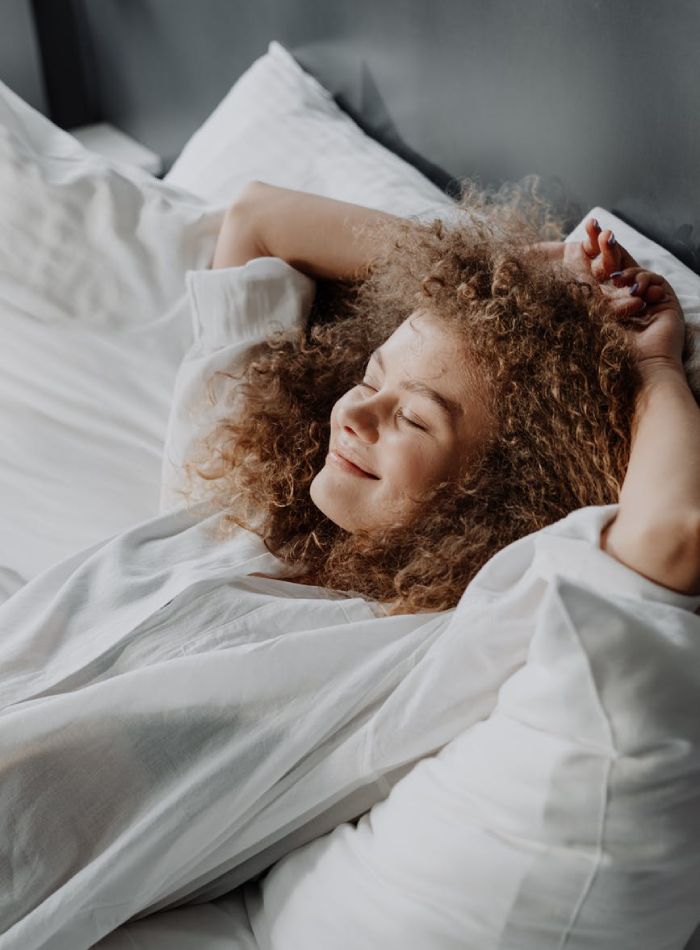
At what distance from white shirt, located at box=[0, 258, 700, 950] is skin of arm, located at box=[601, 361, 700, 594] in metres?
0.02

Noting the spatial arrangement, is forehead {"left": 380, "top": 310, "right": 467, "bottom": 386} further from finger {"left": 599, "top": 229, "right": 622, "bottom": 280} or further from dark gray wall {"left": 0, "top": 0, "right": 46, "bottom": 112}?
dark gray wall {"left": 0, "top": 0, "right": 46, "bottom": 112}

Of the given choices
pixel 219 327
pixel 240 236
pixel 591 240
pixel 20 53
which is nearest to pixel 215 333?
pixel 219 327

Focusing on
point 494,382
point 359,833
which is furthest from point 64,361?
point 359,833

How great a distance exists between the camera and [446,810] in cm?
79

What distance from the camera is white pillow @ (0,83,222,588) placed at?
1.37 m

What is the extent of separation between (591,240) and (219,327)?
0.48m

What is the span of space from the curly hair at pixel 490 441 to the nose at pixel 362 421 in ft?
0.27

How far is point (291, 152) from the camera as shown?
5.42 feet

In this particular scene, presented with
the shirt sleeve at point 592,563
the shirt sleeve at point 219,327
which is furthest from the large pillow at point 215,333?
the shirt sleeve at point 592,563

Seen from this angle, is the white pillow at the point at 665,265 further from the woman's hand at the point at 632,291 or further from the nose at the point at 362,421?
the nose at the point at 362,421

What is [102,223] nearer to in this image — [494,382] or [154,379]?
[154,379]

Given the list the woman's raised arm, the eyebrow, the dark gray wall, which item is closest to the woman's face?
the eyebrow

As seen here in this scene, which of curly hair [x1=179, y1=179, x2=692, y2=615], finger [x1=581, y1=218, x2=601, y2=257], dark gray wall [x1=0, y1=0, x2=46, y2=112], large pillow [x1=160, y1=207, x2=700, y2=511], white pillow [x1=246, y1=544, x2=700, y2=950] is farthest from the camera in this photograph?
dark gray wall [x1=0, y1=0, x2=46, y2=112]

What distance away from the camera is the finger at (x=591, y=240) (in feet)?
3.69
